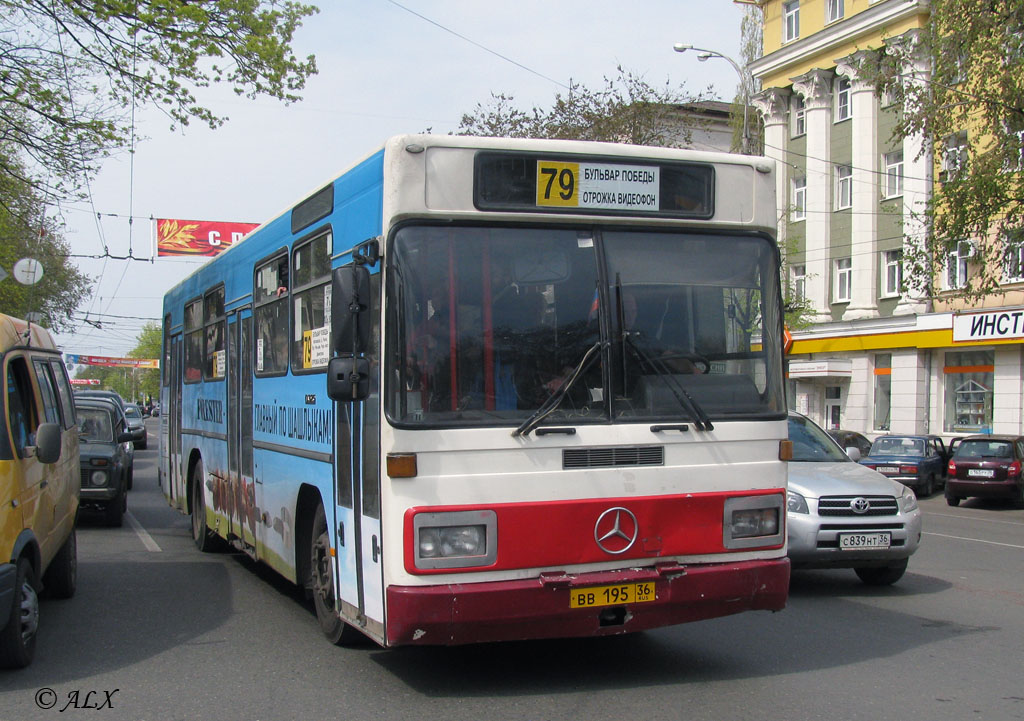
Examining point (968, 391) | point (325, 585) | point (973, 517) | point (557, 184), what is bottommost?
point (973, 517)

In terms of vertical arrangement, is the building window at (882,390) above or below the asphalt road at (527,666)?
above

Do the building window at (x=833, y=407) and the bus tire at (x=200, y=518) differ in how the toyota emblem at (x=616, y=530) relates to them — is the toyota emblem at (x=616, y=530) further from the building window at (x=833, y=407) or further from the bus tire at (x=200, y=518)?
the building window at (x=833, y=407)

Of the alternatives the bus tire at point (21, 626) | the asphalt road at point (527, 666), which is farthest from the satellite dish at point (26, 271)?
the bus tire at point (21, 626)

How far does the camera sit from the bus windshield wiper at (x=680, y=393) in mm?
6395

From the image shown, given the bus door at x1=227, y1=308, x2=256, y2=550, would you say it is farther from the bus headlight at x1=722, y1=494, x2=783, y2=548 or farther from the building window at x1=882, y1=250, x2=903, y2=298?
the building window at x1=882, y1=250, x2=903, y2=298

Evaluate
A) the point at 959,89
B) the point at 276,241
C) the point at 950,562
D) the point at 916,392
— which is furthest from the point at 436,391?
the point at 916,392

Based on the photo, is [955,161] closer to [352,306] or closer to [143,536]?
[143,536]

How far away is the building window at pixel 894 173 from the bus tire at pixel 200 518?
2946 cm

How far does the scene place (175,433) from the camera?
14.1m

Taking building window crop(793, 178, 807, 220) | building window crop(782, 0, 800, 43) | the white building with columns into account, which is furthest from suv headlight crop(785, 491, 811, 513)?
building window crop(782, 0, 800, 43)

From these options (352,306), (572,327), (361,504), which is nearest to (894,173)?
(572,327)

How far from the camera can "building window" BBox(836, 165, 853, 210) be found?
128 ft

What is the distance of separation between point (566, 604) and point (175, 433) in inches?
360

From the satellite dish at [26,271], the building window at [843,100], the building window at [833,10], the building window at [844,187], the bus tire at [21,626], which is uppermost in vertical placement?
the building window at [833,10]
